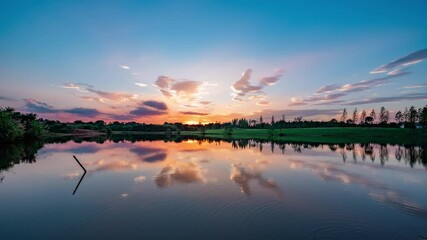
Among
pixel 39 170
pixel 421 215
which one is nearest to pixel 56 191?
pixel 39 170

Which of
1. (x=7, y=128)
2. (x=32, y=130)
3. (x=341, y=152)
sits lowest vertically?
(x=341, y=152)

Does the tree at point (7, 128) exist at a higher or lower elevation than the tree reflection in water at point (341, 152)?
higher

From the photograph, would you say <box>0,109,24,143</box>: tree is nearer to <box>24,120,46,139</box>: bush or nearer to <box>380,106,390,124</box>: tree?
<box>24,120,46,139</box>: bush

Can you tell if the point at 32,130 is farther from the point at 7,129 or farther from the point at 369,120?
the point at 369,120

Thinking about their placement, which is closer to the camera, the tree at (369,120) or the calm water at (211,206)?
the calm water at (211,206)

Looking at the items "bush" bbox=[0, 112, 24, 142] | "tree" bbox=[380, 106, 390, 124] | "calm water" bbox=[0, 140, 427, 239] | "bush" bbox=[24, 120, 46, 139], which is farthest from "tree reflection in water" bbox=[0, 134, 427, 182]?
"tree" bbox=[380, 106, 390, 124]

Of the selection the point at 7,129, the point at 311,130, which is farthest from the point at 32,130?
the point at 311,130

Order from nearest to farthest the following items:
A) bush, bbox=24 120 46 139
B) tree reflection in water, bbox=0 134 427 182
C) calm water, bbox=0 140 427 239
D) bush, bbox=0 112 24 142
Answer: calm water, bbox=0 140 427 239, tree reflection in water, bbox=0 134 427 182, bush, bbox=0 112 24 142, bush, bbox=24 120 46 139

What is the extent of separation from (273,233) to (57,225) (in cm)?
954

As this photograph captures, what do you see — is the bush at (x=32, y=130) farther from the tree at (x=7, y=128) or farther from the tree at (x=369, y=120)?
the tree at (x=369, y=120)

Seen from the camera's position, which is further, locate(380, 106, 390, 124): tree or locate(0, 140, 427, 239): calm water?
locate(380, 106, 390, 124): tree

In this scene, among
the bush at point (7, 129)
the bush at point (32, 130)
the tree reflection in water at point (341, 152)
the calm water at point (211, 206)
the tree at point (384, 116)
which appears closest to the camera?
the calm water at point (211, 206)

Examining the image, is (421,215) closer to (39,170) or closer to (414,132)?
(39,170)

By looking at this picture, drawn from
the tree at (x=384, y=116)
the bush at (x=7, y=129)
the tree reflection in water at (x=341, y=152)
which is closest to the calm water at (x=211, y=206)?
the tree reflection in water at (x=341, y=152)
